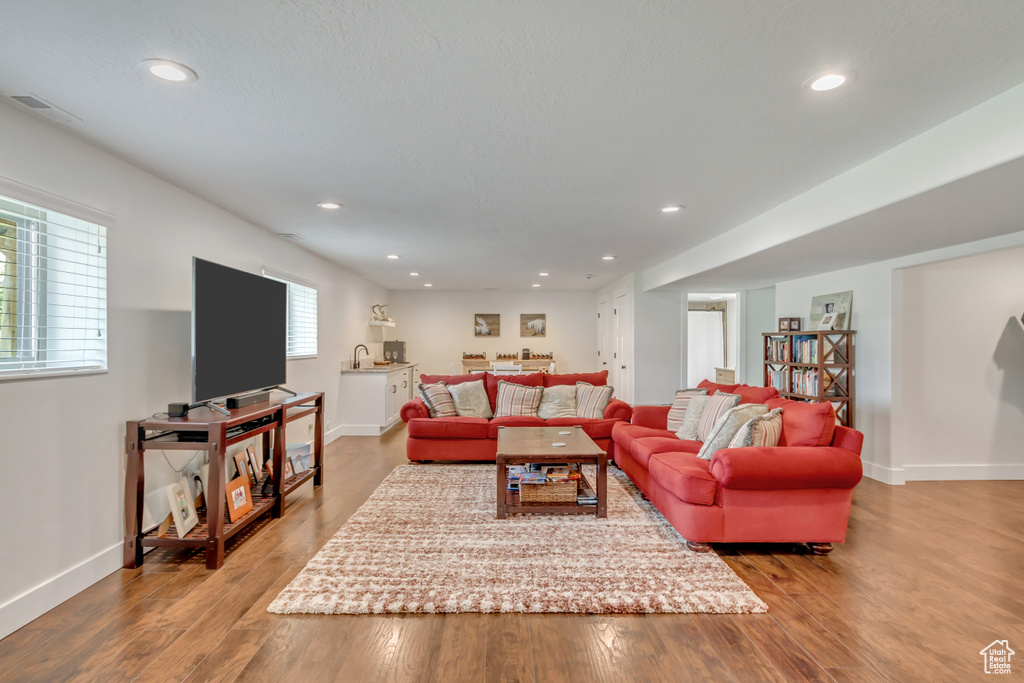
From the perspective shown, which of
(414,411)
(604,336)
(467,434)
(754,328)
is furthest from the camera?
(604,336)

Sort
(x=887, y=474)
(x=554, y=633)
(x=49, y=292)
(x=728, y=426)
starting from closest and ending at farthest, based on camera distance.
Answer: (x=554, y=633) → (x=49, y=292) → (x=728, y=426) → (x=887, y=474)

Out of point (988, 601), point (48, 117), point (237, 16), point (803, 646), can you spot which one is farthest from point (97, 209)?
point (988, 601)

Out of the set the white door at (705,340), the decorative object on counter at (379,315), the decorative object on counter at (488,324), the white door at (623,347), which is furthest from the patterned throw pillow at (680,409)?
the white door at (705,340)

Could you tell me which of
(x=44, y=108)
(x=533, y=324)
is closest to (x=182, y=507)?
(x=44, y=108)

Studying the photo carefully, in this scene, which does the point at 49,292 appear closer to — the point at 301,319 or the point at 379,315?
the point at 301,319

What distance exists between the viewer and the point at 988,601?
2.35 meters

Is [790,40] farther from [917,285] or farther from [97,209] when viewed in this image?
[917,285]

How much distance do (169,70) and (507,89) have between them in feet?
4.27

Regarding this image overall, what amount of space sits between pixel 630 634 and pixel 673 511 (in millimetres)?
1120

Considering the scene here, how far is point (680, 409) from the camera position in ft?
14.4

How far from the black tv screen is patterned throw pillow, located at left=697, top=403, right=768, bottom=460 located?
131 inches

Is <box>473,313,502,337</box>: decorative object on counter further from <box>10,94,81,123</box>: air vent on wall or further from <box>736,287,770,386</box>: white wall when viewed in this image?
<box>10,94,81,123</box>: air vent on wall

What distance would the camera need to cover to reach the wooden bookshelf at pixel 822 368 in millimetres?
4707

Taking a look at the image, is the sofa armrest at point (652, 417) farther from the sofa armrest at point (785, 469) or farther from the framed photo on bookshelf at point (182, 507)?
the framed photo on bookshelf at point (182, 507)
